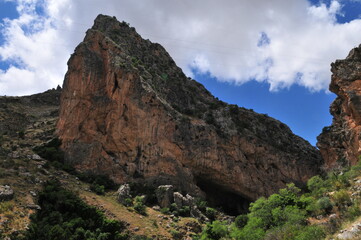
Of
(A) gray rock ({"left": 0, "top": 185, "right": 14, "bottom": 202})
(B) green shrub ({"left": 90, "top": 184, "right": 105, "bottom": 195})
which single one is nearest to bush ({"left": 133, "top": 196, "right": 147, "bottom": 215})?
(B) green shrub ({"left": 90, "top": 184, "right": 105, "bottom": 195})

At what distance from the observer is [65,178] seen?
32344 mm

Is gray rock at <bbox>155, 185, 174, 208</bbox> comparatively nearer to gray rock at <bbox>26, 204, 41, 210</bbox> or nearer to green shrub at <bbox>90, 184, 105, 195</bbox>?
green shrub at <bbox>90, 184, 105, 195</bbox>

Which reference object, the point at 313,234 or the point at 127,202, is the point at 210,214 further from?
the point at 313,234

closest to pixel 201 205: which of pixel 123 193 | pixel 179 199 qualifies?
pixel 179 199

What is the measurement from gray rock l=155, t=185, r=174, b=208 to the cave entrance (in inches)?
355

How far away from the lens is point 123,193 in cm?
3209

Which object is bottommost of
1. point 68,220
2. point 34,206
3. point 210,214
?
point 68,220

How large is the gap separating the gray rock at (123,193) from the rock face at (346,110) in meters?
25.3

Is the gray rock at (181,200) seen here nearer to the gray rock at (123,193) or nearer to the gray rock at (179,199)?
the gray rock at (179,199)

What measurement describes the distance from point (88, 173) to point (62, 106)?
1195 cm

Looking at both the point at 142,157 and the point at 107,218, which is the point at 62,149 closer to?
the point at 142,157

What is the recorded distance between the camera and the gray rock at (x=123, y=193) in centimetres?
3136

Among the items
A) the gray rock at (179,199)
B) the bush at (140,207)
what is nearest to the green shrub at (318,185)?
the gray rock at (179,199)

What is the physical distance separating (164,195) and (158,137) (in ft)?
28.1
